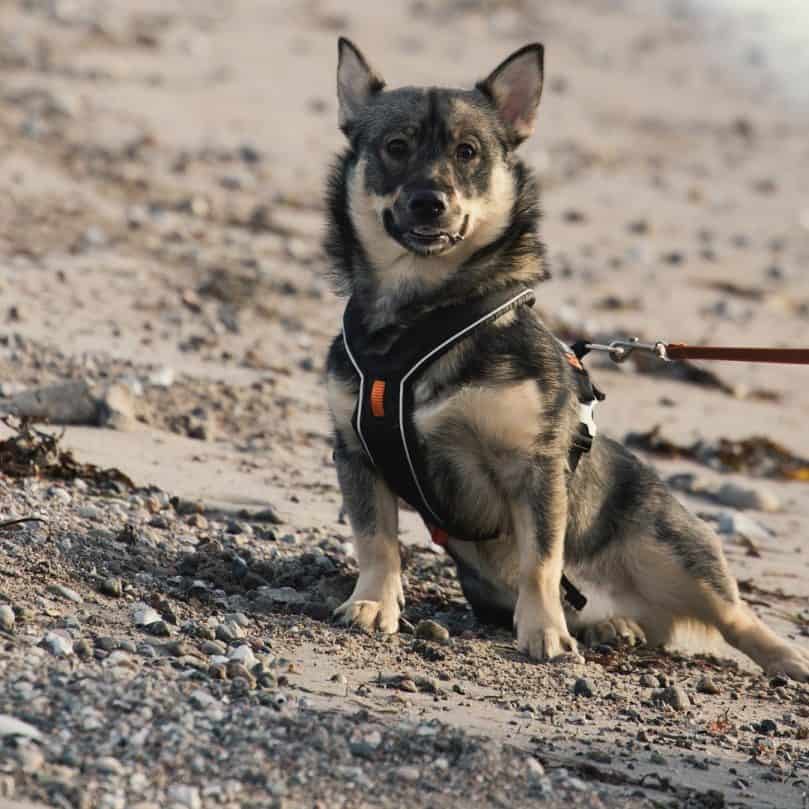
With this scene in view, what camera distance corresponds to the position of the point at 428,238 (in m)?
5.06

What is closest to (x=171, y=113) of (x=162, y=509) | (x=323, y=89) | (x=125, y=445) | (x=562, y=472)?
(x=323, y=89)

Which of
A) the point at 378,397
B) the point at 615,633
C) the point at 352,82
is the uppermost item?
the point at 352,82

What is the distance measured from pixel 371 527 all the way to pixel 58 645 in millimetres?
1462

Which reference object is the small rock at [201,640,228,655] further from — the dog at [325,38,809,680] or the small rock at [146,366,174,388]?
the small rock at [146,366,174,388]

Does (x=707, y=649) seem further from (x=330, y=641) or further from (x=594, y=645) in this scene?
(x=330, y=641)

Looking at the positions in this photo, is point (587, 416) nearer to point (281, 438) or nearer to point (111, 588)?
point (111, 588)

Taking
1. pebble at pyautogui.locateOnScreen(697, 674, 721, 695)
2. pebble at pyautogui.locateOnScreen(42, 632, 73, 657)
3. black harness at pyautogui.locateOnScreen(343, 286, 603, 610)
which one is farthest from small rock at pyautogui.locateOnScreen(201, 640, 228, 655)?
pebble at pyautogui.locateOnScreen(697, 674, 721, 695)

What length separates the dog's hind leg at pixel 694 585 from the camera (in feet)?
18.4

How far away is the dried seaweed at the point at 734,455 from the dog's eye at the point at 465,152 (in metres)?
3.37

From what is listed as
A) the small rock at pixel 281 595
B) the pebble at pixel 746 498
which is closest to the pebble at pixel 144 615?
the small rock at pixel 281 595

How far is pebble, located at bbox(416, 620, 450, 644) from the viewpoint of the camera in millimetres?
5051

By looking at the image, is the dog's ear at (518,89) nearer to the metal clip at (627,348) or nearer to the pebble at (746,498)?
the metal clip at (627,348)

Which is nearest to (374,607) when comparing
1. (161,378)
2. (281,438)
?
(281,438)

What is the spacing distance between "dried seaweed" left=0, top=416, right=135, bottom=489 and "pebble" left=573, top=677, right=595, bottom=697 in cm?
212
